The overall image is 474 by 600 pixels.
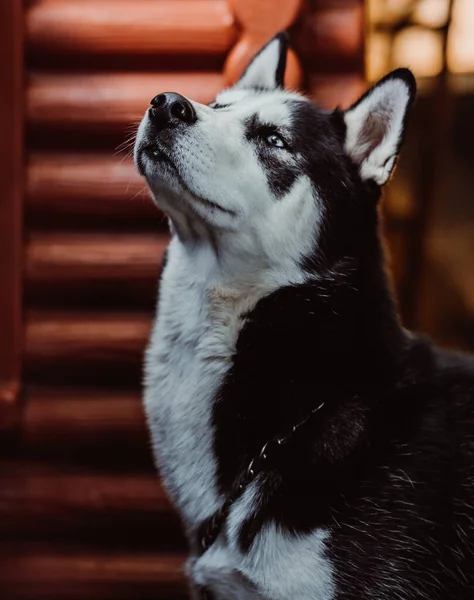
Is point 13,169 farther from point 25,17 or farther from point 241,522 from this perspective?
point 241,522

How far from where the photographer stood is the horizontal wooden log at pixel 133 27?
6.79ft

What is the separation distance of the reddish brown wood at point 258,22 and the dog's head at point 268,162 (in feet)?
1.56

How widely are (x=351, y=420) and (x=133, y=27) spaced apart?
1.33 m

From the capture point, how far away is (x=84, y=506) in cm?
219

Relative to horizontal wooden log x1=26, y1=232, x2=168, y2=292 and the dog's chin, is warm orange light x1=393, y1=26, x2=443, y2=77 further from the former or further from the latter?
the dog's chin

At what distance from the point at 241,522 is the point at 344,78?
4.58 feet

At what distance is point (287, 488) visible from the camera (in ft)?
4.59

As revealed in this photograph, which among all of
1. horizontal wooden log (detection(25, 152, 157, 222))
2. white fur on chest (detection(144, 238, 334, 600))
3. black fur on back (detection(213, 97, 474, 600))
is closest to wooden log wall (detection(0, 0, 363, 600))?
horizontal wooden log (detection(25, 152, 157, 222))

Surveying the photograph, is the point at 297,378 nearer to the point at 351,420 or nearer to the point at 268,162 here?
the point at 351,420

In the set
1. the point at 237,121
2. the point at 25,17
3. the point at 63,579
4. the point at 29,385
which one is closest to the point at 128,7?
the point at 25,17

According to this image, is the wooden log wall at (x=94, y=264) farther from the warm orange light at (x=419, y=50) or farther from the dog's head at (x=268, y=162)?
the warm orange light at (x=419, y=50)

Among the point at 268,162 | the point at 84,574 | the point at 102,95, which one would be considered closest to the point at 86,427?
the point at 84,574

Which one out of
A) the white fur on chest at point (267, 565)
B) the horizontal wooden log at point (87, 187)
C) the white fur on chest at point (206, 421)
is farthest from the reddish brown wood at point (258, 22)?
the white fur on chest at point (267, 565)

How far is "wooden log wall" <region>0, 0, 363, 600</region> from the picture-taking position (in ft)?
6.86
